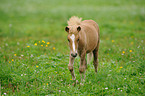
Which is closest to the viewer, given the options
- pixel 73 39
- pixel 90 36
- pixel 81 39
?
pixel 73 39

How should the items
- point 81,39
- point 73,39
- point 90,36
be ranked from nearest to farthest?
point 73,39 → point 81,39 → point 90,36

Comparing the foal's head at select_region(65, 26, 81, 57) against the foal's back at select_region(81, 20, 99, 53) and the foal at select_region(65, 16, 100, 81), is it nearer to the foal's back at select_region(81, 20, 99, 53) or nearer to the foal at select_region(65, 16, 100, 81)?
the foal at select_region(65, 16, 100, 81)

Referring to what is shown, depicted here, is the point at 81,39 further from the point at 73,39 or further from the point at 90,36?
the point at 90,36

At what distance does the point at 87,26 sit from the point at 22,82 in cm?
271

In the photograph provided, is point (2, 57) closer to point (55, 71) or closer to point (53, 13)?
point (55, 71)

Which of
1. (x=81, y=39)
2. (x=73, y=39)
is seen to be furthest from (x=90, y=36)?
(x=73, y=39)

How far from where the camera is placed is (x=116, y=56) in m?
7.09

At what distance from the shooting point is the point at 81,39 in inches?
196

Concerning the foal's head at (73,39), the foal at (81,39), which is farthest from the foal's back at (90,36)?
the foal's head at (73,39)

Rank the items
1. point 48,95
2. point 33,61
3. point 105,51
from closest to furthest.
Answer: point 48,95 < point 33,61 < point 105,51

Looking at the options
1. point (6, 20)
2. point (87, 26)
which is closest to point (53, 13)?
point (6, 20)

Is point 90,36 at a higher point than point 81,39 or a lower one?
higher

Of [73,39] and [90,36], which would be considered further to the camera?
[90,36]

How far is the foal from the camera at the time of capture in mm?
4555
